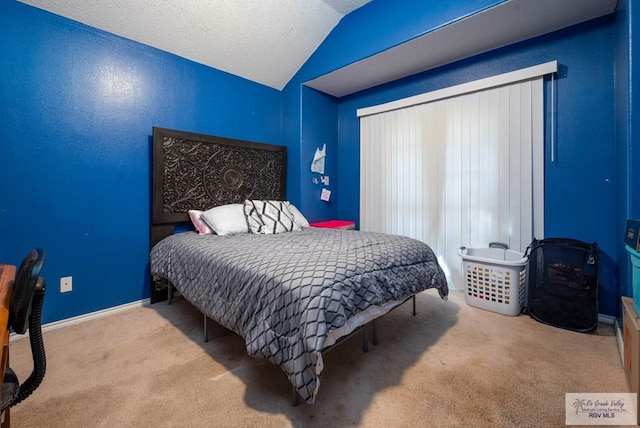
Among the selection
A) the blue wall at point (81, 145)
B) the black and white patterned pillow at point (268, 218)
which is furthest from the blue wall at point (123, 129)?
the black and white patterned pillow at point (268, 218)

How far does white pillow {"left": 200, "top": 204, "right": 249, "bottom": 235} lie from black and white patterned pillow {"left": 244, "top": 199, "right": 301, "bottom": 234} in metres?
0.06

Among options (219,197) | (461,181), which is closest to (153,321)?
(219,197)

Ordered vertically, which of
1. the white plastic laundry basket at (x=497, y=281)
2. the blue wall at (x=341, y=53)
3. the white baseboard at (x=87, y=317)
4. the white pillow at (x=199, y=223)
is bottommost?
the white baseboard at (x=87, y=317)

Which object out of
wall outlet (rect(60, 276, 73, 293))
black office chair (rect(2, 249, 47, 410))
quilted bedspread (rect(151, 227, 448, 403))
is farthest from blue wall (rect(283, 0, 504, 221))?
black office chair (rect(2, 249, 47, 410))

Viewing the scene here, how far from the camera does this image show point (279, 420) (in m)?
1.19

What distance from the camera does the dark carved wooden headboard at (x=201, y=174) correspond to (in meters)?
2.52

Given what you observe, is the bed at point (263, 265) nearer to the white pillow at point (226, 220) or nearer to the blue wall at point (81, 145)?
the white pillow at point (226, 220)

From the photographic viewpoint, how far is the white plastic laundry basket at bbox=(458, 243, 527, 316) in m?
2.19

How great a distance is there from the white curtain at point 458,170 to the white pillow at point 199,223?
193 cm

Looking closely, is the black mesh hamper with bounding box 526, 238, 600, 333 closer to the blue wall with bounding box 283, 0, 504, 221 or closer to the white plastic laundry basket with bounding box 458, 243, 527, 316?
the white plastic laundry basket with bounding box 458, 243, 527, 316

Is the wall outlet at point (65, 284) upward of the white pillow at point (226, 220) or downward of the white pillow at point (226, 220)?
downward

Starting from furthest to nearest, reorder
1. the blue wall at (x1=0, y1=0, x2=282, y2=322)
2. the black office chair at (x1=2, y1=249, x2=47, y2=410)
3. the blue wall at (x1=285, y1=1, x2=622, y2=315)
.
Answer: the blue wall at (x1=285, y1=1, x2=622, y2=315) → the blue wall at (x1=0, y1=0, x2=282, y2=322) → the black office chair at (x1=2, y1=249, x2=47, y2=410)

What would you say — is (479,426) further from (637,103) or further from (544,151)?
(544,151)

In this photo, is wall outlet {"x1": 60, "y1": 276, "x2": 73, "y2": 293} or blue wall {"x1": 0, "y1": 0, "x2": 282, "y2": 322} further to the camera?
wall outlet {"x1": 60, "y1": 276, "x2": 73, "y2": 293}
